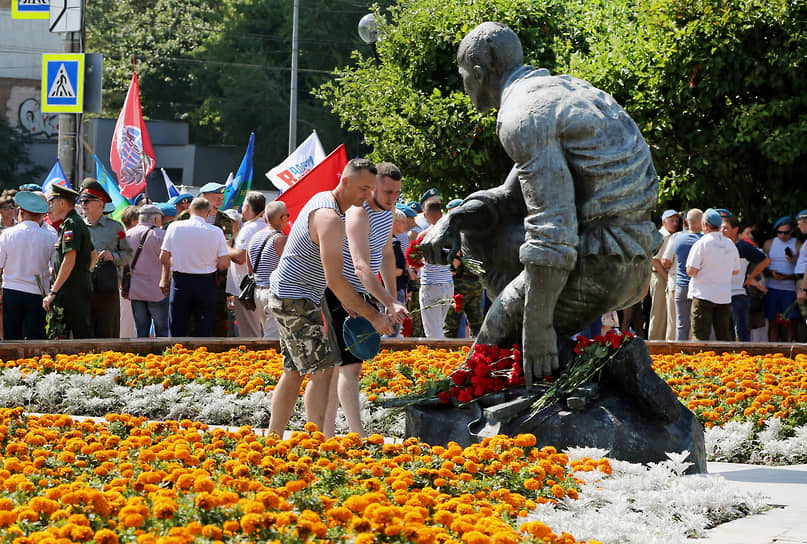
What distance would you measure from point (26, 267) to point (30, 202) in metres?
0.61

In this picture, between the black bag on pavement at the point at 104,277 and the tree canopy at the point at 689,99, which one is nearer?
the black bag on pavement at the point at 104,277

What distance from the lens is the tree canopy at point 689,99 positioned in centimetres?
1622

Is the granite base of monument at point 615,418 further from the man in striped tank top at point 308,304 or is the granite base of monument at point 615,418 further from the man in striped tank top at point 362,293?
the man in striped tank top at point 308,304

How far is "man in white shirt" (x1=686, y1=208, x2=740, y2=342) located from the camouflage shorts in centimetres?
709

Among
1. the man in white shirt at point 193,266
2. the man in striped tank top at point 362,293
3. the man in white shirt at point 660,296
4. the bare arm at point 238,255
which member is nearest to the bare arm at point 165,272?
the man in white shirt at point 193,266

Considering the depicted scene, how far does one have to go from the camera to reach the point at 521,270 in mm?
6547

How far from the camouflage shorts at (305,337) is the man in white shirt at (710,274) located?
23.3 ft

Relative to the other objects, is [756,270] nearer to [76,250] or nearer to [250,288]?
[250,288]

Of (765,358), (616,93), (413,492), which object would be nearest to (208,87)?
(616,93)

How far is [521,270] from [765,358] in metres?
4.06

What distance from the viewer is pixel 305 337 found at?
6.50 meters

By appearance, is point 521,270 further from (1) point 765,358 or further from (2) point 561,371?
(1) point 765,358

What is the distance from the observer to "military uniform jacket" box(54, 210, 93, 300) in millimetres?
10273

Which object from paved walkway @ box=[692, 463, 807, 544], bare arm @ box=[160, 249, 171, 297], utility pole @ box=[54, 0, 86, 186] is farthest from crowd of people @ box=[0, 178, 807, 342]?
paved walkway @ box=[692, 463, 807, 544]
